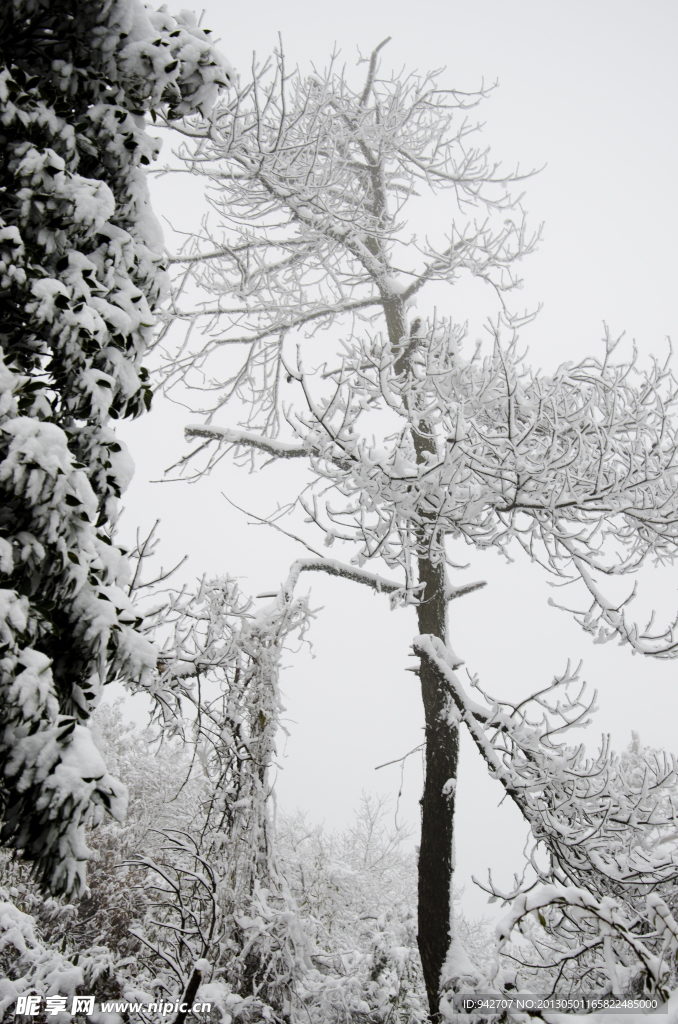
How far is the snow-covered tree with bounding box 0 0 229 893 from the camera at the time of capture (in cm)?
218

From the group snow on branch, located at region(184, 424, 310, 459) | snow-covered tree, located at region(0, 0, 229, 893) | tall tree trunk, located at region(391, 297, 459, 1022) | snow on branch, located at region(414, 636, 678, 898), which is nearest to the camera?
snow-covered tree, located at region(0, 0, 229, 893)

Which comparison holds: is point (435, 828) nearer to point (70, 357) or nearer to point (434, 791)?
point (434, 791)

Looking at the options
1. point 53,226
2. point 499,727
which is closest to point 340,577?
point 499,727

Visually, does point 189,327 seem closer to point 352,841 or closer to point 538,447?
point 538,447

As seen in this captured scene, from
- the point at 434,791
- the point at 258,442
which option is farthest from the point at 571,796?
the point at 258,442

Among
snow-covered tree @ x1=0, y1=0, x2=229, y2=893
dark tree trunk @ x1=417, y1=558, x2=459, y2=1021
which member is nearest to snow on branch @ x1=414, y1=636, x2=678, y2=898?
dark tree trunk @ x1=417, y1=558, x2=459, y2=1021

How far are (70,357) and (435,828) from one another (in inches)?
190

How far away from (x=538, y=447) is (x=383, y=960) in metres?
4.70

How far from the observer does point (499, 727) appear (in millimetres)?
4602

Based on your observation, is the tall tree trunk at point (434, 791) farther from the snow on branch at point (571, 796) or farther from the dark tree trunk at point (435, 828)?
the snow on branch at point (571, 796)

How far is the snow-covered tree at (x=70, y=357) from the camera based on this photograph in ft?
→ 7.16

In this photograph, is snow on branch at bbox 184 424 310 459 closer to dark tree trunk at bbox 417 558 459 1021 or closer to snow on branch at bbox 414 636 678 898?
dark tree trunk at bbox 417 558 459 1021

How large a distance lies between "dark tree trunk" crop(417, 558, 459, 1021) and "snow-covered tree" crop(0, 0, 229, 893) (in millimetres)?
3335

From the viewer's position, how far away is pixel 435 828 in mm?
5062
